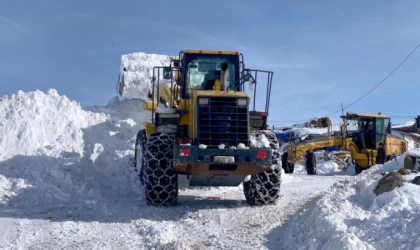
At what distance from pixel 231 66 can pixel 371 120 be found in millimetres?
13122

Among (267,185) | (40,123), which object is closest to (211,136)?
(267,185)

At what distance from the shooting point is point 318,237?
6.17 meters

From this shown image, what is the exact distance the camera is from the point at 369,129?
22516mm

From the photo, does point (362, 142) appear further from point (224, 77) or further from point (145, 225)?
point (145, 225)

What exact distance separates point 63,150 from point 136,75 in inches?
176

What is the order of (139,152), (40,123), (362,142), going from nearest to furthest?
(139,152), (40,123), (362,142)

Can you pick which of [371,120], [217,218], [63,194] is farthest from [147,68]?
[371,120]

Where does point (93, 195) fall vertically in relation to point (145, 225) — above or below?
below

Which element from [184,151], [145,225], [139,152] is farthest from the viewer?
[139,152]

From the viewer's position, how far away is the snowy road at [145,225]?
7043mm

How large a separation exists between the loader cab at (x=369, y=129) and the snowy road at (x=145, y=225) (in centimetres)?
1261

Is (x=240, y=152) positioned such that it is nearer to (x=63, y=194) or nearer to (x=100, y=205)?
(x=100, y=205)

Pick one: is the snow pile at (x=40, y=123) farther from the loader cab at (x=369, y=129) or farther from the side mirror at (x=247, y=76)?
the loader cab at (x=369, y=129)

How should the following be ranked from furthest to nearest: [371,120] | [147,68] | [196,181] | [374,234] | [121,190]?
[371,120], [147,68], [121,190], [196,181], [374,234]
